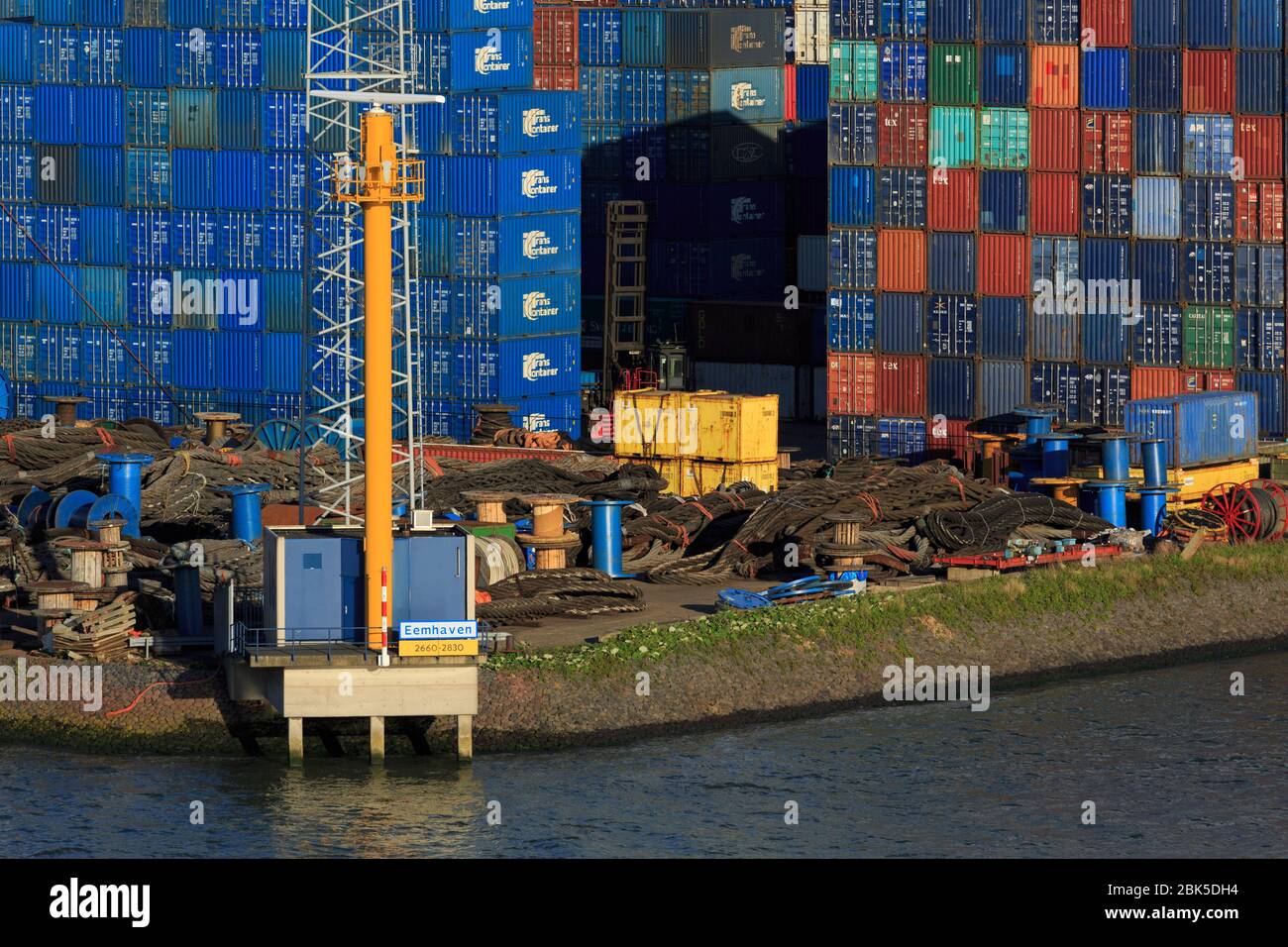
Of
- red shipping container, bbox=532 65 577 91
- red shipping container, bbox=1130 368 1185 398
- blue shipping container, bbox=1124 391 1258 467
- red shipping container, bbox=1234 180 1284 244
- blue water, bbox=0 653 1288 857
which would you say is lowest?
blue water, bbox=0 653 1288 857

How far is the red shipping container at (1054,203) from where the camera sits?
265ft

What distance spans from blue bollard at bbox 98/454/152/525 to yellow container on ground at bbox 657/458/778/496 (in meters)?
15.5

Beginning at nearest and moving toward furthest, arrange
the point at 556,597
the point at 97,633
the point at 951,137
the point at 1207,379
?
the point at 97,633, the point at 556,597, the point at 1207,379, the point at 951,137

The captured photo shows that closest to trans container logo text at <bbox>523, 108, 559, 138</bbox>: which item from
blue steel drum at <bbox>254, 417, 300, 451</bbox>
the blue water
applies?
blue steel drum at <bbox>254, 417, 300, 451</bbox>

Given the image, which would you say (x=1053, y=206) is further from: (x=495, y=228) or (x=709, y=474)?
(x=495, y=228)

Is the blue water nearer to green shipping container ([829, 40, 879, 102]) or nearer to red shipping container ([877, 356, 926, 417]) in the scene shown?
red shipping container ([877, 356, 926, 417])

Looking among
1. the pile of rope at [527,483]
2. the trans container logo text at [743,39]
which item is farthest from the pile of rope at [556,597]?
the trans container logo text at [743,39]

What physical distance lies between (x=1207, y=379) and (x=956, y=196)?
9.59m

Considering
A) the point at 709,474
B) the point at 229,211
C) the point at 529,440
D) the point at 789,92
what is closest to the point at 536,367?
the point at 529,440

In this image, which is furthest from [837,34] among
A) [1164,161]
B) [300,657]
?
[300,657]

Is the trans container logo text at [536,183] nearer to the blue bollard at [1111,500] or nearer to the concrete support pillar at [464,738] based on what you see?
the blue bollard at [1111,500]

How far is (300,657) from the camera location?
164ft

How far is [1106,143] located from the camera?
264 feet

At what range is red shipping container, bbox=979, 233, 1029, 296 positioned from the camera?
81438 mm
